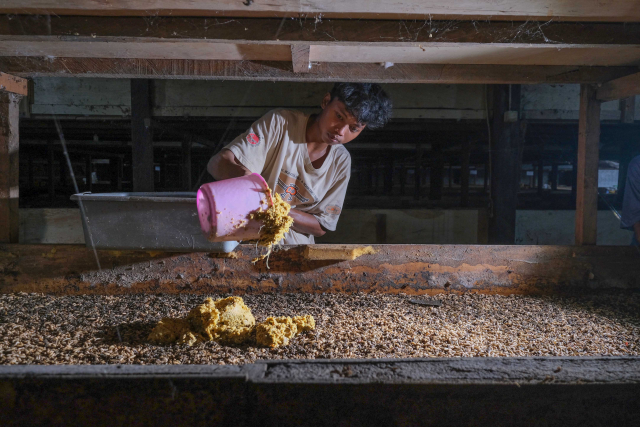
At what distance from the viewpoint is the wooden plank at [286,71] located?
6.55 feet

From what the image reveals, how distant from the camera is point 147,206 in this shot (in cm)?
174

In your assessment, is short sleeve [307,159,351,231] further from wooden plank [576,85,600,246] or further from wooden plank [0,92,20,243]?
wooden plank [0,92,20,243]

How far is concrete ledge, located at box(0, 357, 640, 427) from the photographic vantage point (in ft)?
2.59

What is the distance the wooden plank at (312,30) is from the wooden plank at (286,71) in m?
0.55

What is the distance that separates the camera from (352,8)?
1343 mm

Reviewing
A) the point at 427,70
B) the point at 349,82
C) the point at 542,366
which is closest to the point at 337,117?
the point at 349,82

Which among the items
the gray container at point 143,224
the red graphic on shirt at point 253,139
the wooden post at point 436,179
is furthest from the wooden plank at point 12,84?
the wooden post at point 436,179

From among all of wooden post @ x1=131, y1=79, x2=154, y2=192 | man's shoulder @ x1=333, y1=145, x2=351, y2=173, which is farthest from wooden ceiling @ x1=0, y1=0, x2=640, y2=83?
wooden post @ x1=131, y1=79, x2=154, y2=192

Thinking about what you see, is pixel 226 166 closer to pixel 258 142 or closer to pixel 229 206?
pixel 258 142

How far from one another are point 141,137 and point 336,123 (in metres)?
2.89

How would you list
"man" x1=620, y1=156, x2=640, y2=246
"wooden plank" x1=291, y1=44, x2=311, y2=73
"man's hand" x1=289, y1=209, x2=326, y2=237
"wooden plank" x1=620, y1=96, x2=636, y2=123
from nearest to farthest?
1. "wooden plank" x1=291, y1=44, x2=311, y2=73
2. "man's hand" x1=289, y1=209, x2=326, y2=237
3. "man" x1=620, y1=156, x2=640, y2=246
4. "wooden plank" x1=620, y1=96, x2=636, y2=123

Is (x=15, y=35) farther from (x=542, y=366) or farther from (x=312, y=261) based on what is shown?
(x=542, y=366)

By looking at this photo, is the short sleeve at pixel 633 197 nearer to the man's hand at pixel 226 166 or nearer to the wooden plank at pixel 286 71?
the wooden plank at pixel 286 71

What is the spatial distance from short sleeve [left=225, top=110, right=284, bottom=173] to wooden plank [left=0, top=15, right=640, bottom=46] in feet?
2.52
